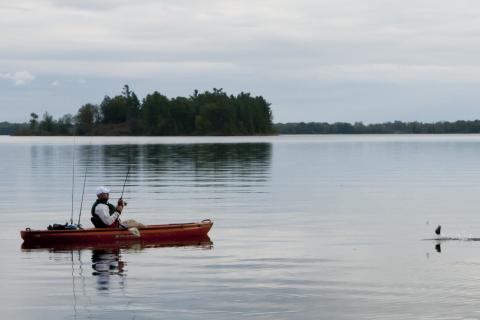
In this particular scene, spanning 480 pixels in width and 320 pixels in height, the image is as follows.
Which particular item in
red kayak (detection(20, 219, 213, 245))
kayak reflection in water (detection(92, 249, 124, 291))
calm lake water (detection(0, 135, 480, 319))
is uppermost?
red kayak (detection(20, 219, 213, 245))

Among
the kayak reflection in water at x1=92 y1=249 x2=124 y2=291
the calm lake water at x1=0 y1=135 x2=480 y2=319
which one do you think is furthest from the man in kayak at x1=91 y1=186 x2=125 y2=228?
the calm lake water at x1=0 y1=135 x2=480 y2=319

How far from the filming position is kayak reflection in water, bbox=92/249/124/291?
22.2 meters

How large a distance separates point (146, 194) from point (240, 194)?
5.52 m

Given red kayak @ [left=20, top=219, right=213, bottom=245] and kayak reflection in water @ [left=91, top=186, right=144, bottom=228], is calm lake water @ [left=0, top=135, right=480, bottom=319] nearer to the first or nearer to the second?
red kayak @ [left=20, top=219, right=213, bottom=245]

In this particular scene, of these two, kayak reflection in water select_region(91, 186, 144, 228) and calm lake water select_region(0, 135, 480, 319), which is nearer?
calm lake water select_region(0, 135, 480, 319)

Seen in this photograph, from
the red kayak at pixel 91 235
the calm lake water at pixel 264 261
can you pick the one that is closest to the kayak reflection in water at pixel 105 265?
the calm lake water at pixel 264 261

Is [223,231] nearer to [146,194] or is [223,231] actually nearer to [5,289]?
[5,289]

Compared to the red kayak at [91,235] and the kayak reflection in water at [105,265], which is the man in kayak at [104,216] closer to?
the red kayak at [91,235]

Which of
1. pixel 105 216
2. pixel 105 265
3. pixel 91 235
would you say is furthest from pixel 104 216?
pixel 105 265

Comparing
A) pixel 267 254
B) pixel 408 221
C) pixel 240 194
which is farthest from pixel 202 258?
pixel 240 194

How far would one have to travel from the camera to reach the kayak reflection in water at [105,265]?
22.2m

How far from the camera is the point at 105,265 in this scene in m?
25.1

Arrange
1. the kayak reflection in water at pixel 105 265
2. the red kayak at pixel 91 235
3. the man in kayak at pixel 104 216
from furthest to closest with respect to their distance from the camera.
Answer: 1. the man in kayak at pixel 104 216
2. the red kayak at pixel 91 235
3. the kayak reflection in water at pixel 105 265

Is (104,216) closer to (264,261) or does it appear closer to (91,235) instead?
(91,235)
